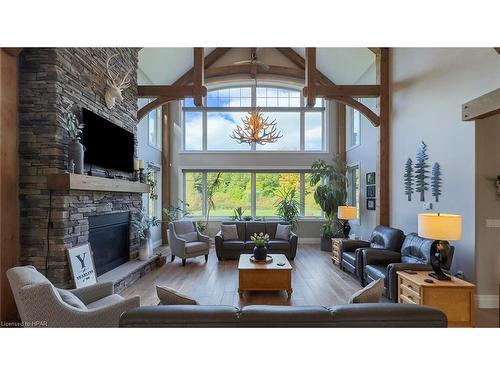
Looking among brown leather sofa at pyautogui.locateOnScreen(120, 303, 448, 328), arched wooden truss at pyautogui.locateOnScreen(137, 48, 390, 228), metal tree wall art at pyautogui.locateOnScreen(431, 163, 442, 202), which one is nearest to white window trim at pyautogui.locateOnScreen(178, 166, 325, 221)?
arched wooden truss at pyautogui.locateOnScreen(137, 48, 390, 228)

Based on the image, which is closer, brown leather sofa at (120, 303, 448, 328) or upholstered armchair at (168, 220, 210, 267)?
brown leather sofa at (120, 303, 448, 328)

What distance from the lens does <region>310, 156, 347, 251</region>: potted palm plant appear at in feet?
23.3

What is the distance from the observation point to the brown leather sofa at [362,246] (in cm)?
430

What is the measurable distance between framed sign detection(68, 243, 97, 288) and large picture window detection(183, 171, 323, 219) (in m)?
4.72

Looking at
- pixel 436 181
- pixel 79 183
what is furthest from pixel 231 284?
pixel 436 181

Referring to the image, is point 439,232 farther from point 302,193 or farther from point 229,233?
point 302,193

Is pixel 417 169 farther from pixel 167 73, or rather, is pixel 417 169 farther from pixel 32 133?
pixel 167 73

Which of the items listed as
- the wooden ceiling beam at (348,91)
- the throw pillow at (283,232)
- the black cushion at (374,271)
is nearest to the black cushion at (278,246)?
the throw pillow at (283,232)

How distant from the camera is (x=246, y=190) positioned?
324 inches

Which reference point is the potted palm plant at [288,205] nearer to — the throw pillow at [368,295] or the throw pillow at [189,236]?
the throw pillow at [189,236]

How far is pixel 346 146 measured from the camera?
26.3 feet

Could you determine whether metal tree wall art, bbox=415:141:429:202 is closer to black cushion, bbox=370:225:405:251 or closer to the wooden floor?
black cushion, bbox=370:225:405:251
